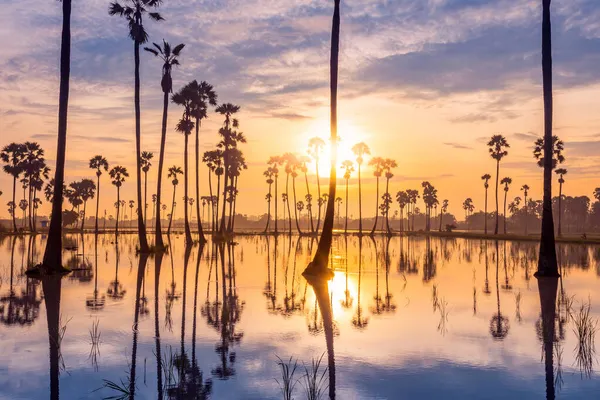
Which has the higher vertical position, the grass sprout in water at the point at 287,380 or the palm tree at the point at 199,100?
the palm tree at the point at 199,100

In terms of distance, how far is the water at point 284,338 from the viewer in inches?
329

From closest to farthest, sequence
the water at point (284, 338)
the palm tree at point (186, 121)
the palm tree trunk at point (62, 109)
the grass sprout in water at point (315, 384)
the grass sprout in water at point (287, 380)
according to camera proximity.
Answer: the grass sprout in water at point (315, 384)
the grass sprout in water at point (287, 380)
the water at point (284, 338)
the palm tree trunk at point (62, 109)
the palm tree at point (186, 121)

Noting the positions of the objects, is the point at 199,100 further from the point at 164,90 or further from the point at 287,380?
the point at 287,380

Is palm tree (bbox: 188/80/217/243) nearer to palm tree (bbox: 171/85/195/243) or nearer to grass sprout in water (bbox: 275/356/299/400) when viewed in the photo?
palm tree (bbox: 171/85/195/243)

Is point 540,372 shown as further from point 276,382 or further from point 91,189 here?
point 91,189

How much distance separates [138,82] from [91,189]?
121m

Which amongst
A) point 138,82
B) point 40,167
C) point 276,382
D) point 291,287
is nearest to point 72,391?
point 276,382

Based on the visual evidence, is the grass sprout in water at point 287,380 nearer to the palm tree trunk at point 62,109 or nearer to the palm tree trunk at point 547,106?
the palm tree trunk at point 62,109

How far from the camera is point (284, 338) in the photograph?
467 inches

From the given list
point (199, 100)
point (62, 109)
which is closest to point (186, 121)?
point (199, 100)

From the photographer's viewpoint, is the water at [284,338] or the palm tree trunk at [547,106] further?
the palm tree trunk at [547,106]

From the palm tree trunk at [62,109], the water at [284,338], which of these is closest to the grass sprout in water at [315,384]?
the water at [284,338]

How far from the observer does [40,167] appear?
106 m

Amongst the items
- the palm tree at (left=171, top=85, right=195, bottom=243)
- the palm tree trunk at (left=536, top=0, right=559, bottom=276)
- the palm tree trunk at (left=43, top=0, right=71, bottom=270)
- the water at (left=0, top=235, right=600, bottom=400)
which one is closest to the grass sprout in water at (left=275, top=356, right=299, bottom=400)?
the water at (left=0, top=235, right=600, bottom=400)
